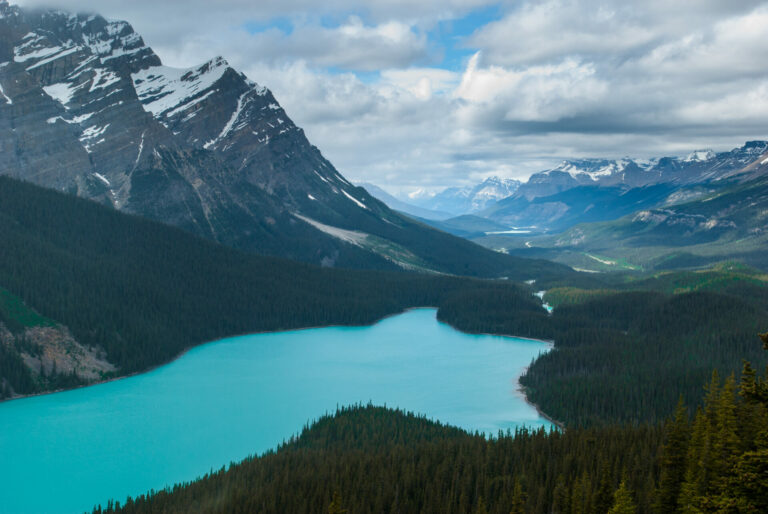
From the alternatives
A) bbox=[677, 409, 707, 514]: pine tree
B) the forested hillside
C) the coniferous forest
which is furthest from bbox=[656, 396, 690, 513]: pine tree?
the forested hillside

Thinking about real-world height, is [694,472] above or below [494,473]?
above

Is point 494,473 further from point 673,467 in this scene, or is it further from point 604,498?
point 604,498

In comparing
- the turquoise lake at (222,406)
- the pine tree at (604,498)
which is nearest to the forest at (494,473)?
the pine tree at (604,498)

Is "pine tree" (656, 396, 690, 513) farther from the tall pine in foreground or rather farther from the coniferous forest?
the coniferous forest

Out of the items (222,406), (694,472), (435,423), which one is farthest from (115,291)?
(694,472)

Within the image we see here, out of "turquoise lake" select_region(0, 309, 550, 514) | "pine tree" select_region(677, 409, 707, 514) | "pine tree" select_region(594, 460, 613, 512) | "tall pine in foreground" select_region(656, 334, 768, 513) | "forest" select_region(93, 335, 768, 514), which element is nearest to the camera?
"tall pine in foreground" select_region(656, 334, 768, 513)

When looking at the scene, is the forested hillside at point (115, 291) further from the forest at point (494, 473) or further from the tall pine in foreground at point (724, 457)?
the tall pine in foreground at point (724, 457)
